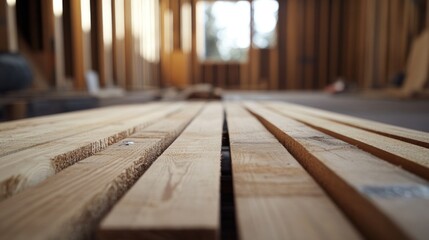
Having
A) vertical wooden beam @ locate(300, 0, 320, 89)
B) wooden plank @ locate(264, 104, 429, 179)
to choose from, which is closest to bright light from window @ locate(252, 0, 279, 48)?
vertical wooden beam @ locate(300, 0, 320, 89)

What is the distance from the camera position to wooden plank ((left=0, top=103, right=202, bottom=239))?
0.65m

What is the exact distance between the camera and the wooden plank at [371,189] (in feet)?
2.02

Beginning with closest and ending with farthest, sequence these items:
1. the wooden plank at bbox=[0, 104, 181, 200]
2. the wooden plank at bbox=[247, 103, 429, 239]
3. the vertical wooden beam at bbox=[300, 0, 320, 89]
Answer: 1. the wooden plank at bbox=[247, 103, 429, 239]
2. the wooden plank at bbox=[0, 104, 181, 200]
3. the vertical wooden beam at bbox=[300, 0, 320, 89]

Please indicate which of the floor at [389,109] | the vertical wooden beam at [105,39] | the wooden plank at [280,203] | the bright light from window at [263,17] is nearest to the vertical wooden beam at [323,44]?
the bright light from window at [263,17]

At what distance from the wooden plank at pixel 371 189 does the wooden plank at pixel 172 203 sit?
226mm

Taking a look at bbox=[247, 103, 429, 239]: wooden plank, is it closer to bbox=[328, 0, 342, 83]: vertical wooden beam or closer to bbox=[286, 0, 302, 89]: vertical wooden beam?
bbox=[286, 0, 302, 89]: vertical wooden beam

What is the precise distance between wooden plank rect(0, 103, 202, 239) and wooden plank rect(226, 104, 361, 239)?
0.23 meters

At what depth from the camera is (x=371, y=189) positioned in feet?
2.47

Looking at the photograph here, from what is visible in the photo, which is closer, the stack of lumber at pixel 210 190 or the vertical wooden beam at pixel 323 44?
the stack of lumber at pixel 210 190

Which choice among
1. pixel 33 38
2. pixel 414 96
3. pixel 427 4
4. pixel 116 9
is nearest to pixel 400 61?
pixel 427 4

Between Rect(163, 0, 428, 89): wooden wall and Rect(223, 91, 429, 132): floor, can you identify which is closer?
Rect(223, 91, 429, 132): floor

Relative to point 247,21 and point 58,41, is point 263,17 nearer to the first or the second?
point 247,21

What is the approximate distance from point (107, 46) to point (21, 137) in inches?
183

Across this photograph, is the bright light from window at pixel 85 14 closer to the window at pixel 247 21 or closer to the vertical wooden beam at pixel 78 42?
the vertical wooden beam at pixel 78 42
